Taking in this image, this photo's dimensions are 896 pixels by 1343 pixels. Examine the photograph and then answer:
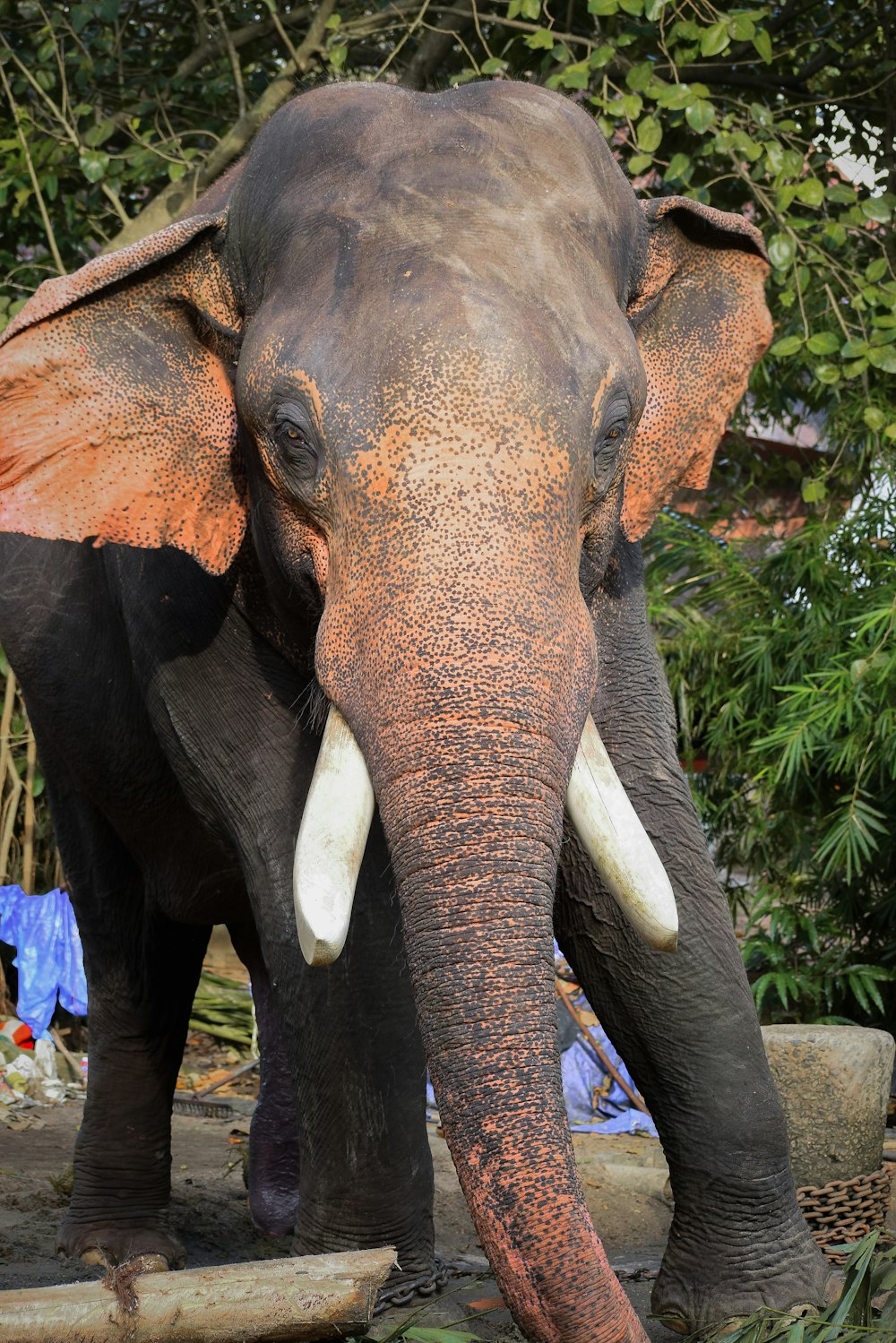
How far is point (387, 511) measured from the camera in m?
2.45

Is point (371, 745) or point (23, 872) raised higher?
point (371, 745)

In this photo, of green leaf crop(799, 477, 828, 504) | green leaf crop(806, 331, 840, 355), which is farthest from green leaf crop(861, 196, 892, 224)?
green leaf crop(799, 477, 828, 504)

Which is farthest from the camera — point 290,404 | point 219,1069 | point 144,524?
point 219,1069

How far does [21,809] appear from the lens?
6.96 m

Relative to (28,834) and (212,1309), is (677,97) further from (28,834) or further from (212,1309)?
(212,1309)

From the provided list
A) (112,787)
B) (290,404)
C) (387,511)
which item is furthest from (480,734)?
(112,787)

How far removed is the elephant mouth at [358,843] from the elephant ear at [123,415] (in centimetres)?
62

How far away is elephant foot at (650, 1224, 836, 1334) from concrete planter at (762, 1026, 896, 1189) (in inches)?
40.4

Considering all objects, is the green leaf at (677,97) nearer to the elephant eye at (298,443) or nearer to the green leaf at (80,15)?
the green leaf at (80,15)

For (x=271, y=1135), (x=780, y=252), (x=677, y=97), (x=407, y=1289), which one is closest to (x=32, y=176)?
(x=677, y=97)

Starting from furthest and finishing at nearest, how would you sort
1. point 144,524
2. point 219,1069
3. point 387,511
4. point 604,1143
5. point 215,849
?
point 219,1069 < point 604,1143 < point 215,849 < point 144,524 < point 387,511

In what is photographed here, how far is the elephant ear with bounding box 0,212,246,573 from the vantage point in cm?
297

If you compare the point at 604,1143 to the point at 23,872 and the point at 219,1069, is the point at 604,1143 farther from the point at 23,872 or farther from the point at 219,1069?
the point at 23,872

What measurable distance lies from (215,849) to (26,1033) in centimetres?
288
